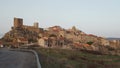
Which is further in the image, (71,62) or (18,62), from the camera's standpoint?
(71,62)

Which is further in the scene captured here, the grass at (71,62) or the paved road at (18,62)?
the grass at (71,62)

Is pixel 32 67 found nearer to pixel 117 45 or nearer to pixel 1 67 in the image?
pixel 1 67

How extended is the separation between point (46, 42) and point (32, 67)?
134 meters

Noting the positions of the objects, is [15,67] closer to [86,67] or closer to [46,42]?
[86,67]

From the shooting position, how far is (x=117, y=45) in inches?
7520

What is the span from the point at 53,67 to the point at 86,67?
25.5ft

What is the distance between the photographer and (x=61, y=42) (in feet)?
573

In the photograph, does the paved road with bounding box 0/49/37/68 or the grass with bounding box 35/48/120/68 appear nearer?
the paved road with bounding box 0/49/37/68

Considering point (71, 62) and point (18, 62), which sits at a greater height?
point (18, 62)

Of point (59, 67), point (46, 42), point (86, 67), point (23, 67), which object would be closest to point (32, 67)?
point (23, 67)

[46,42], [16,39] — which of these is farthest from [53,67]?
[16,39]

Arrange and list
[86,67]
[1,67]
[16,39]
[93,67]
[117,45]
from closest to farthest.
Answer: [1,67] → [86,67] → [93,67] → [16,39] → [117,45]

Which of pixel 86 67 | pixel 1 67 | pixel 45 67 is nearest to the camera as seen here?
pixel 45 67

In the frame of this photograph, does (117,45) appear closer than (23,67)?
No
